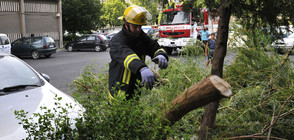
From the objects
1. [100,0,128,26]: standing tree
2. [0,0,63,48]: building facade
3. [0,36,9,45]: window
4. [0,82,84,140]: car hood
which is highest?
[100,0,128,26]: standing tree

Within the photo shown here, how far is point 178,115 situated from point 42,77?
2.72 metres

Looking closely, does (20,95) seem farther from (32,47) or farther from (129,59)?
(32,47)

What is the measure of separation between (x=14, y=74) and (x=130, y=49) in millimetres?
2195

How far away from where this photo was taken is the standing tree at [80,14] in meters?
28.8

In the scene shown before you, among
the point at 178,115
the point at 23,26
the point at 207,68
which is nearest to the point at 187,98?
the point at 178,115

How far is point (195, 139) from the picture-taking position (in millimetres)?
3061

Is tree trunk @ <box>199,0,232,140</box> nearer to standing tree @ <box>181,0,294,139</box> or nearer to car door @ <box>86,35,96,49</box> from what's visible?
standing tree @ <box>181,0,294,139</box>

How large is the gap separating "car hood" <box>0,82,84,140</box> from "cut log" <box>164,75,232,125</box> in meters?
0.90

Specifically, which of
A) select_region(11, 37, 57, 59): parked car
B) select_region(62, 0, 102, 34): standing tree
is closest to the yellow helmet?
select_region(11, 37, 57, 59): parked car

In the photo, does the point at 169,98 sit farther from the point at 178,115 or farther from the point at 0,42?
the point at 0,42

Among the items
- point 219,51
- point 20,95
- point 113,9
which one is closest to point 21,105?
point 20,95

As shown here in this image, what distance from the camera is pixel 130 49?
283 cm

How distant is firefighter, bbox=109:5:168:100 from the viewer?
2814 mm

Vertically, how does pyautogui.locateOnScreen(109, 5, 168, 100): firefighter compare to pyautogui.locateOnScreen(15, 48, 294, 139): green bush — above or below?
above
